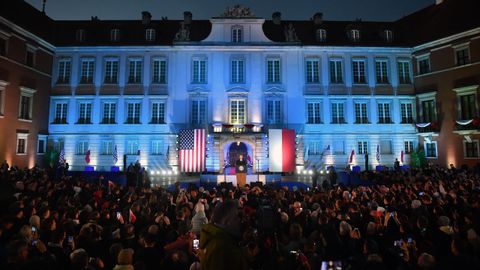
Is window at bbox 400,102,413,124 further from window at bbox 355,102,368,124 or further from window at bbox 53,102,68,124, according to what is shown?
window at bbox 53,102,68,124

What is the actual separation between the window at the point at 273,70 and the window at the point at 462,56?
16926mm

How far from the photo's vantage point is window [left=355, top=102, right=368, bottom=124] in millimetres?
33062

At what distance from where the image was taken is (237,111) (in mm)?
32562

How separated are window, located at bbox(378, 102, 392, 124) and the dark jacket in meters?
33.6

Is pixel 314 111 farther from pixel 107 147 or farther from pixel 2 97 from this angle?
pixel 2 97

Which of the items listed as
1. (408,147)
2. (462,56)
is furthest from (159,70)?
(462,56)

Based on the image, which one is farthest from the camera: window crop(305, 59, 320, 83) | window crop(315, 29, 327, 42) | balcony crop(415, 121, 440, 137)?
window crop(315, 29, 327, 42)

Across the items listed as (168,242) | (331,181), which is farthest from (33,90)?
(168,242)

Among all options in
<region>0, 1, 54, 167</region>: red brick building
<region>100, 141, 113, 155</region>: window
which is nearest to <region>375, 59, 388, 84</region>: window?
<region>100, 141, 113, 155</region>: window

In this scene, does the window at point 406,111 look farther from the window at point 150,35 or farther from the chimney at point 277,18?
the window at point 150,35

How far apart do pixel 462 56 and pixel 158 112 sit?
98.4 feet

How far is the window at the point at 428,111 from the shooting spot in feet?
103

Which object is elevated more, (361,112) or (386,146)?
(361,112)

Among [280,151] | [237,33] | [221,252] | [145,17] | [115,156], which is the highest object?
[145,17]
